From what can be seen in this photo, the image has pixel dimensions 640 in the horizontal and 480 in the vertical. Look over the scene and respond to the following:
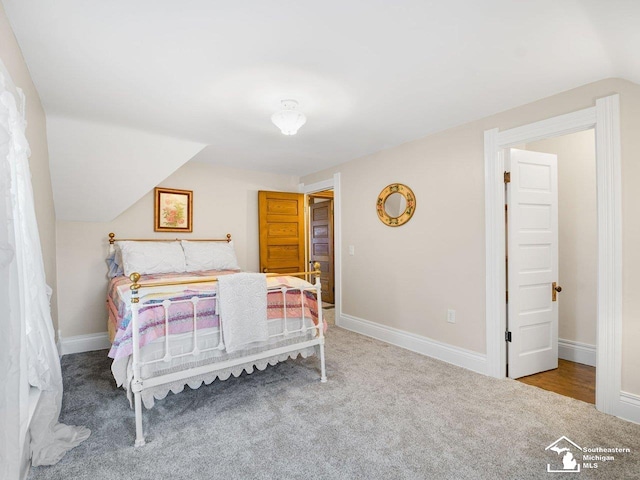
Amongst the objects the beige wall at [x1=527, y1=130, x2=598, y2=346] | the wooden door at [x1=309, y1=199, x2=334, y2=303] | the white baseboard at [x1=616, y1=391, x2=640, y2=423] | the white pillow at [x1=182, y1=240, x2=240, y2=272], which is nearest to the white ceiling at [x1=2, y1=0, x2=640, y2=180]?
the beige wall at [x1=527, y1=130, x2=598, y2=346]

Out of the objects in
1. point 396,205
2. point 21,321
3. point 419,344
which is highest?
point 396,205

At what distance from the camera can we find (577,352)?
312 centimetres

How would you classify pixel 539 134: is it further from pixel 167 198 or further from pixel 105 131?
pixel 167 198

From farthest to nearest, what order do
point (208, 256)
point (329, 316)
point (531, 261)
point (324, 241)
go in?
point (324, 241) < point (329, 316) < point (208, 256) < point (531, 261)

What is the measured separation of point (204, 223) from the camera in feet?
14.2

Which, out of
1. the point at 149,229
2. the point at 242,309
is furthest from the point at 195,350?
the point at 149,229

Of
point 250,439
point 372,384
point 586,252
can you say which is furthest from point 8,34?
point 586,252

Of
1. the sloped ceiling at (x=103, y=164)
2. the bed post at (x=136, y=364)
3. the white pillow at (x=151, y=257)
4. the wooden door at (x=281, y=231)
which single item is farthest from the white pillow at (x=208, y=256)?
the bed post at (x=136, y=364)

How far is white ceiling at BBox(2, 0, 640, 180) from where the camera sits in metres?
1.49

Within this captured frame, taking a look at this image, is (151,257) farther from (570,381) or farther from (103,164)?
(570,381)

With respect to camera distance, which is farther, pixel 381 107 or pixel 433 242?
pixel 433 242

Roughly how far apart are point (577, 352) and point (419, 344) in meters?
1.52

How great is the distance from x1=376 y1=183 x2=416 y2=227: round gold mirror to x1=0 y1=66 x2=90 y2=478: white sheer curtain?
3095mm

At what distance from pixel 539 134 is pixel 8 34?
11.1ft
